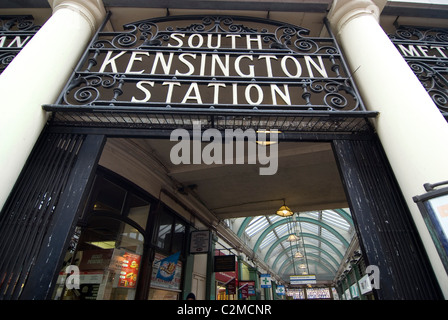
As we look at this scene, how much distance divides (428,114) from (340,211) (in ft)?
40.6

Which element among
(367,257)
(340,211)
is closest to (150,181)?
(367,257)

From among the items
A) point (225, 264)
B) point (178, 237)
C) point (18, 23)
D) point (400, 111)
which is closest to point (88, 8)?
point (18, 23)

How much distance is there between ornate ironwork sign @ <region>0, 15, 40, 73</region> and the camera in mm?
2859

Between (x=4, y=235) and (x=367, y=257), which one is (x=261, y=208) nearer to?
(x=367, y=257)

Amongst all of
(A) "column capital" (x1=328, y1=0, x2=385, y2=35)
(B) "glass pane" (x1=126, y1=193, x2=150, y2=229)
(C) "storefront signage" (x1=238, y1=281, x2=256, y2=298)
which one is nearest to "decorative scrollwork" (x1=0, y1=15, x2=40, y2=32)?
(B) "glass pane" (x1=126, y1=193, x2=150, y2=229)

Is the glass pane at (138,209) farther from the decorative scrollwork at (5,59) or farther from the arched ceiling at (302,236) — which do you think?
the arched ceiling at (302,236)

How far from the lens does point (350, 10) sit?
10.1 ft

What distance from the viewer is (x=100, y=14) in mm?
3295

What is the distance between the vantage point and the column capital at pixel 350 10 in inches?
119

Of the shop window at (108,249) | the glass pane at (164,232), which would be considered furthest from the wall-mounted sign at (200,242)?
the shop window at (108,249)

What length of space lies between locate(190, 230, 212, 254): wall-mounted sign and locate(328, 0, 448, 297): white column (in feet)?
17.4
